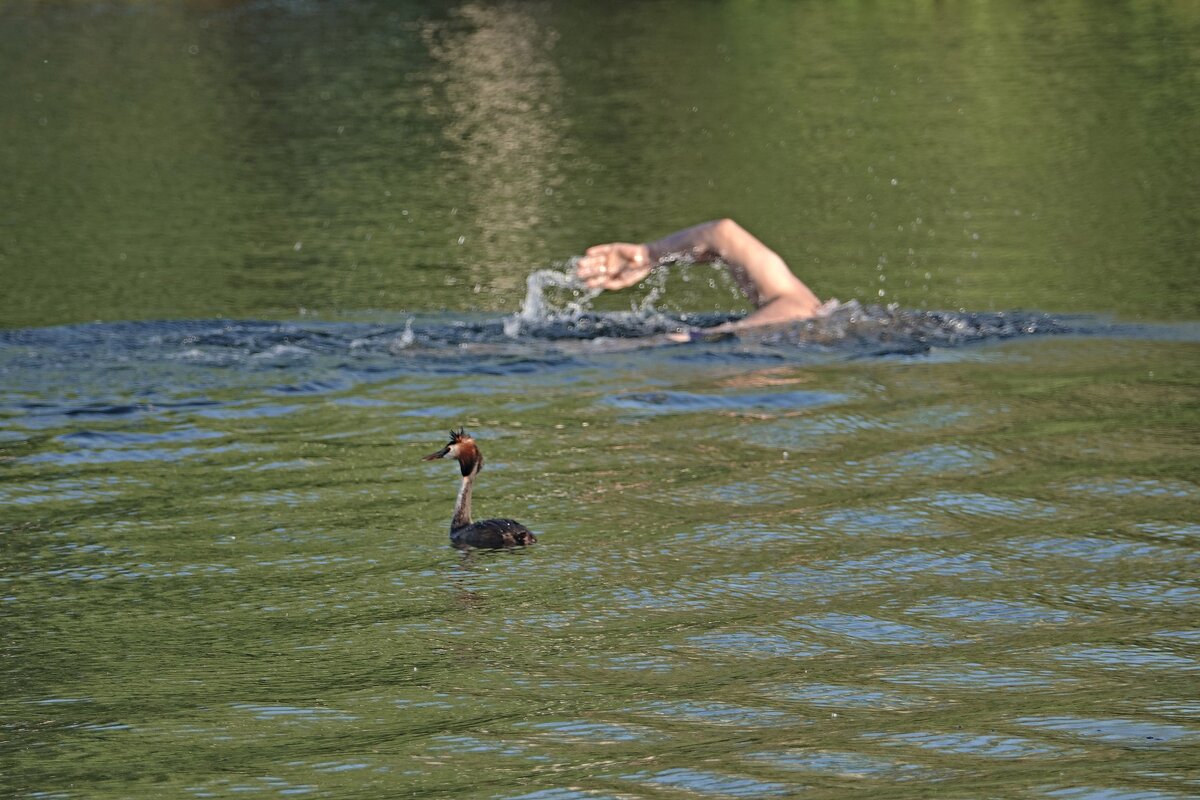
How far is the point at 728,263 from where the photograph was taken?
13.7 meters

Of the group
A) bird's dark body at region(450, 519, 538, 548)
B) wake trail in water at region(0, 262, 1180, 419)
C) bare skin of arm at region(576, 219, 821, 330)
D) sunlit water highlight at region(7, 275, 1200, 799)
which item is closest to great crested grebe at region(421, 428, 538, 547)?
bird's dark body at region(450, 519, 538, 548)

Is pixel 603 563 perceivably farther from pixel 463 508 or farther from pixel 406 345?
pixel 406 345

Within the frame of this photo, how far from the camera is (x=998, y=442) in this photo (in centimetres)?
1098

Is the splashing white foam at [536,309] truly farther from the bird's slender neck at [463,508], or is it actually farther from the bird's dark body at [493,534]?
the bird's dark body at [493,534]

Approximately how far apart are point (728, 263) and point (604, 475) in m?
3.82

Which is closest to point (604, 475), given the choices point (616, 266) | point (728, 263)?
point (616, 266)

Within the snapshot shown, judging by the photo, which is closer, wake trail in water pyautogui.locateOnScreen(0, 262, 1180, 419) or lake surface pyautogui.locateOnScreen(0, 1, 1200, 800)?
lake surface pyautogui.locateOnScreen(0, 1, 1200, 800)

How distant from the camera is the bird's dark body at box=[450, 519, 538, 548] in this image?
8.77 m

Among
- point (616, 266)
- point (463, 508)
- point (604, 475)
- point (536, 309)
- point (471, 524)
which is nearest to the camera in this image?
point (471, 524)

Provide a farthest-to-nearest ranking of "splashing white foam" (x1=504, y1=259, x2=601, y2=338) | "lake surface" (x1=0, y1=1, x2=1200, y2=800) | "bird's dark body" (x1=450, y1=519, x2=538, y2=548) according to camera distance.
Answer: "splashing white foam" (x1=504, y1=259, x2=601, y2=338), "bird's dark body" (x1=450, y1=519, x2=538, y2=548), "lake surface" (x1=0, y1=1, x2=1200, y2=800)

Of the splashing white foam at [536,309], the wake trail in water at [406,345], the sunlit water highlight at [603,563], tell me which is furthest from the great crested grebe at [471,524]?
the splashing white foam at [536,309]

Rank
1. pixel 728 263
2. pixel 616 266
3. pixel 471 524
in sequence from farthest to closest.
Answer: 1. pixel 728 263
2. pixel 616 266
3. pixel 471 524

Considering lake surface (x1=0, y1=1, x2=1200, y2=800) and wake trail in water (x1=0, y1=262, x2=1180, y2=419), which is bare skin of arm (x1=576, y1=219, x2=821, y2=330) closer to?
wake trail in water (x1=0, y1=262, x2=1180, y2=419)

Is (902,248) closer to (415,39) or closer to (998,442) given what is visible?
(998,442)
